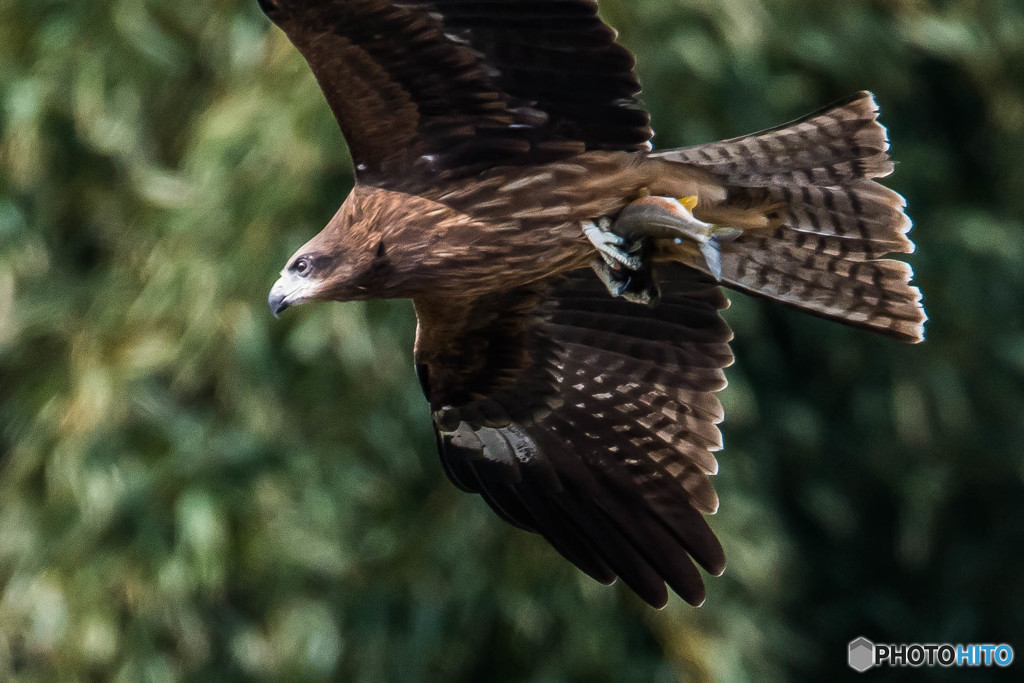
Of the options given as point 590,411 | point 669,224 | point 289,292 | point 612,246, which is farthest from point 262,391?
point 669,224

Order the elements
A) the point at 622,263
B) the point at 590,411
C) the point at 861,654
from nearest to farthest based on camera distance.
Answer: the point at 622,263 < the point at 590,411 < the point at 861,654

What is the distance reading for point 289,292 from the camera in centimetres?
369

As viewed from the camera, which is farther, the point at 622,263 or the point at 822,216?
the point at 822,216

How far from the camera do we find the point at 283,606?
6086 mm

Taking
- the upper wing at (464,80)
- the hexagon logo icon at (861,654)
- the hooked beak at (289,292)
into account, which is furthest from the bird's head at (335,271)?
the hexagon logo icon at (861,654)

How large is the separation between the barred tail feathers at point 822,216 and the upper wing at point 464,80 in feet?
0.91

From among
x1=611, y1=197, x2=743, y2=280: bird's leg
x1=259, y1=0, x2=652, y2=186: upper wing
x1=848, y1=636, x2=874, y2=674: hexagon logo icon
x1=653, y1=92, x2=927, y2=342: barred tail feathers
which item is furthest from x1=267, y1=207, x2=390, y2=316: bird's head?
x1=848, y1=636, x2=874, y2=674: hexagon logo icon

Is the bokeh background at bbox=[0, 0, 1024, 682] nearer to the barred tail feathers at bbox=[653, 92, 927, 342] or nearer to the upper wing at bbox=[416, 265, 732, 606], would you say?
the upper wing at bbox=[416, 265, 732, 606]

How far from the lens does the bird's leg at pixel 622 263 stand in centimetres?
378

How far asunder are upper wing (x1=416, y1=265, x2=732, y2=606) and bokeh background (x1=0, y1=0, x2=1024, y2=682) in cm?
176

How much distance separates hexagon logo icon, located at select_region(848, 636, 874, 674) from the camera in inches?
300

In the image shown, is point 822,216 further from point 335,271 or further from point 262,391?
point 262,391

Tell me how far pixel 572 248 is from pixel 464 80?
480mm

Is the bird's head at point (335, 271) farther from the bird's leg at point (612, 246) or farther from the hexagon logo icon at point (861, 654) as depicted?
the hexagon logo icon at point (861, 654)
